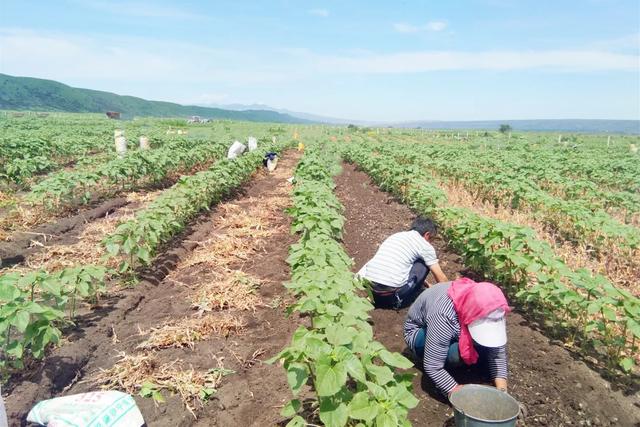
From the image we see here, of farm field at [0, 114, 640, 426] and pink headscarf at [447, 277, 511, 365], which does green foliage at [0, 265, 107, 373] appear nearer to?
farm field at [0, 114, 640, 426]

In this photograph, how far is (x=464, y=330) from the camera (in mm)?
3170

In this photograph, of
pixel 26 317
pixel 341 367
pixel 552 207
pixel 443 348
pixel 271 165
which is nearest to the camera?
pixel 341 367

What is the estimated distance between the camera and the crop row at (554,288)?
3.62 meters

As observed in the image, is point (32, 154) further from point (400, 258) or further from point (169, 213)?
point (400, 258)

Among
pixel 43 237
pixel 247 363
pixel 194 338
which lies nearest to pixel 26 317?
pixel 194 338

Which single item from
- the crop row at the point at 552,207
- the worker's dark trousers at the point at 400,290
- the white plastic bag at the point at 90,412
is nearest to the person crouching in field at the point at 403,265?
the worker's dark trousers at the point at 400,290

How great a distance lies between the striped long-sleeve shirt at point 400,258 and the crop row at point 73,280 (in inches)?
103

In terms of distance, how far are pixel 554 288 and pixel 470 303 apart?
167 centimetres

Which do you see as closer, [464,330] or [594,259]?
[464,330]

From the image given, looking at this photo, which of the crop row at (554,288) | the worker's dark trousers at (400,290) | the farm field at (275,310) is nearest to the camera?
the farm field at (275,310)

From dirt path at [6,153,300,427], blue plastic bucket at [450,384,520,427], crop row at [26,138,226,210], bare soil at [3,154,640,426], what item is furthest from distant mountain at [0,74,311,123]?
blue plastic bucket at [450,384,520,427]

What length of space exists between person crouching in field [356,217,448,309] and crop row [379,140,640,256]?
9.72ft

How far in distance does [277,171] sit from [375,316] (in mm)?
10908

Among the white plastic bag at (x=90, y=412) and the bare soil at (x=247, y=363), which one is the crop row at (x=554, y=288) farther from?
the white plastic bag at (x=90, y=412)
